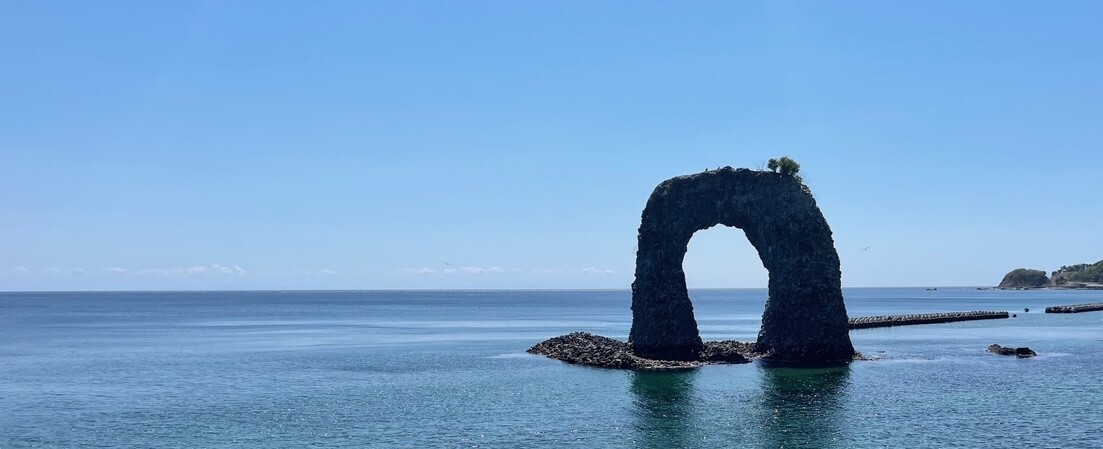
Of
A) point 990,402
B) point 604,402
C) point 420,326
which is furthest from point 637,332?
point 420,326

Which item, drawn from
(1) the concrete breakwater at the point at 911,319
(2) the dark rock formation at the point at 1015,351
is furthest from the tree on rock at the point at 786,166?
(1) the concrete breakwater at the point at 911,319

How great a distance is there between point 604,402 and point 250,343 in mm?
60424

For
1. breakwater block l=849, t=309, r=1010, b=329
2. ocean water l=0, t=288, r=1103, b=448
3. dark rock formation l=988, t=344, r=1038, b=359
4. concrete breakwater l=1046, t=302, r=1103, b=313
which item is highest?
concrete breakwater l=1046, t=302, r=1103, b=313

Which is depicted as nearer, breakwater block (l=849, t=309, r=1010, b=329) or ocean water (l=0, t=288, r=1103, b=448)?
ocean water (l=0, t=288, r=1103, b=448)

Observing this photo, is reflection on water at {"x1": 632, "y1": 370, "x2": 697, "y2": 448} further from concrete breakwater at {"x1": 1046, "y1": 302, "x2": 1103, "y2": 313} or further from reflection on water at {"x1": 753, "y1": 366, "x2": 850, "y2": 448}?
concrete breakwater at {"x1": 1046, "y1": 302, "x2": 1103, "y2": 313}

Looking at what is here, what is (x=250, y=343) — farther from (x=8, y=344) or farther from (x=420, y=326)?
(x=420, y=326)

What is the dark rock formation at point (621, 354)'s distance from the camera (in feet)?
198

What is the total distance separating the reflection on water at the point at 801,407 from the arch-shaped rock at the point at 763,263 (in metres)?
4.58

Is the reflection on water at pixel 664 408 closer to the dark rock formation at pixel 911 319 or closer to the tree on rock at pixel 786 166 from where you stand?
the tree on rock at pixel 786 166

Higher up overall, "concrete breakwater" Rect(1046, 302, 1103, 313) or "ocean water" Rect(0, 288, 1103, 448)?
"concrete breakwater" Rect(1046, 302, 1103, 313)

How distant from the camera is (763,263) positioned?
2670 inches

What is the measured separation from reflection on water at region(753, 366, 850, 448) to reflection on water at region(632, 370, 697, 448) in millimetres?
3456

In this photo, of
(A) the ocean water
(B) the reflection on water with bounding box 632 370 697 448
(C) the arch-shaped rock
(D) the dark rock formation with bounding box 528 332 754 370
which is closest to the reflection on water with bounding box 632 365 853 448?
(B) the reflection on water with bounding box 632 370 697 448

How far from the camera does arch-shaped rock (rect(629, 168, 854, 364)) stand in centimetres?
6216
